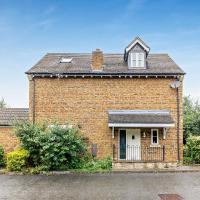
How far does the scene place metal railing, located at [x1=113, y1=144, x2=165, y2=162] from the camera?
1838cm

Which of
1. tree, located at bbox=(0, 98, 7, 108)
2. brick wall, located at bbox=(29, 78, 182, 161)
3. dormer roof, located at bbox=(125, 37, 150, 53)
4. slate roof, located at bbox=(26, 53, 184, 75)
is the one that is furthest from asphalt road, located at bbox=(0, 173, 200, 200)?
tree, located at bbox=(0, 98, 7, 108)

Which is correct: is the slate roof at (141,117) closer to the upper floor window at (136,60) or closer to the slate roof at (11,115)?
the upper floor window at (136,60)

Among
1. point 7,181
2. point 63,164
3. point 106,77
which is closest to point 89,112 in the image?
point 106,77

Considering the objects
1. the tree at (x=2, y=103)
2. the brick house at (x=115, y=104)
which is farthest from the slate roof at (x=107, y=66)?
the tree at (x=2, y=103)

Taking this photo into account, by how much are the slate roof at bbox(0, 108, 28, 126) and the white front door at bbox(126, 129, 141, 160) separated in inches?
332

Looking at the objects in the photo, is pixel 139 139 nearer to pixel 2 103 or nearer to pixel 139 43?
pixel 139 43

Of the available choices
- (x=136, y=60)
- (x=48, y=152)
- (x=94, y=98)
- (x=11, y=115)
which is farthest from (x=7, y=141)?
(x=136, y=60)

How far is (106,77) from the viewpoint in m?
19.2

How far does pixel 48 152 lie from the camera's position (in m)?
15.6

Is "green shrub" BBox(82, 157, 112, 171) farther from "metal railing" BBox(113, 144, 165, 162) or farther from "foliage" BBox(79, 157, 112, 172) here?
"metal railing" BBox(113, 144, 165, 162)

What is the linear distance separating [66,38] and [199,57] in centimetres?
1436

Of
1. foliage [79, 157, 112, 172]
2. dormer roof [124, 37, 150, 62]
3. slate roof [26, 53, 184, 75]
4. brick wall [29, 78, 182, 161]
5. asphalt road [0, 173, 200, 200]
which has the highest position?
dormer roof [124, 37, 150, 62]

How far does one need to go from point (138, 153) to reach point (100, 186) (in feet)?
23.4

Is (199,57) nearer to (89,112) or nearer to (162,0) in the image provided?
(162,0)
